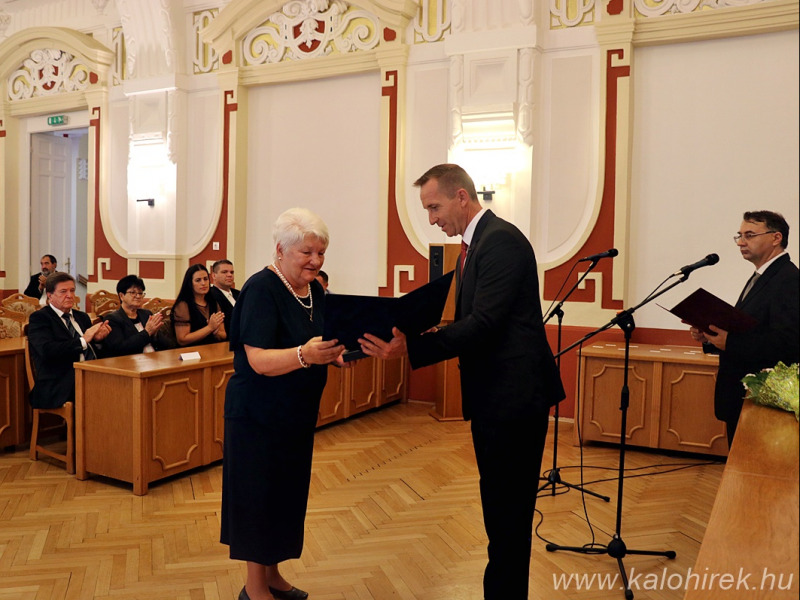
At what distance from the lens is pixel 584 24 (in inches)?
244

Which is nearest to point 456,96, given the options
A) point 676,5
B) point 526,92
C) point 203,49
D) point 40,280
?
point 526,92

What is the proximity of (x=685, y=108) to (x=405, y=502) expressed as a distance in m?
4.08

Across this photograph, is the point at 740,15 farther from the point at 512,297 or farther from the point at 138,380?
the point at 138,380

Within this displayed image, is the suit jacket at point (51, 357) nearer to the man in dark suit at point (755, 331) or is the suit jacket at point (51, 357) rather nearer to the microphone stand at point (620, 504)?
the microphone stand at point (620, 504)

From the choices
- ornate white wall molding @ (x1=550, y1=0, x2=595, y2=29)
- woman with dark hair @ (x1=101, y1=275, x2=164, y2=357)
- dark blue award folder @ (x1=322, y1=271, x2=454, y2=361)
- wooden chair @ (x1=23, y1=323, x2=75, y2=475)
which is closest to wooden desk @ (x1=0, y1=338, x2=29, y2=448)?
wooden chair @ (x1=23, y1=323, x2=75, y2=475)

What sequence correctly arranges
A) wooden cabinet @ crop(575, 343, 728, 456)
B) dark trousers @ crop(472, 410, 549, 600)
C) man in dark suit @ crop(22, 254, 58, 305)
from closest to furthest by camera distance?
1. dark trousers @ crop(472, 410, 549, 600)
2. wooden cabinet @ crop(575, 343, 728, 456)
3. man in dark suit @ crop(22, 254, 58, 305)

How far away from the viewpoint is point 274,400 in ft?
8.47

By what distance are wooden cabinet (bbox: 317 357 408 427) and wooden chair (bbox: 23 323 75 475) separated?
6.17 feet

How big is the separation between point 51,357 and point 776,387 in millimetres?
4196

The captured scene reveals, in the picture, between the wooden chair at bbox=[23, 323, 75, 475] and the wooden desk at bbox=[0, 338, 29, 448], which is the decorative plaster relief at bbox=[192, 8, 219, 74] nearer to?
the wooden desk at bbox=[0, 338, 29, 448]

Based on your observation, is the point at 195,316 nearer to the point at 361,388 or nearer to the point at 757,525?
the point at 361,388

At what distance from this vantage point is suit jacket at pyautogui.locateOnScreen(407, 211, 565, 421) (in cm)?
234

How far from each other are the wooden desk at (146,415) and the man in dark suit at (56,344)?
0.25 metres

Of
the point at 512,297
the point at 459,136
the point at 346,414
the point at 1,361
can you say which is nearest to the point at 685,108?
the point at 459,136
